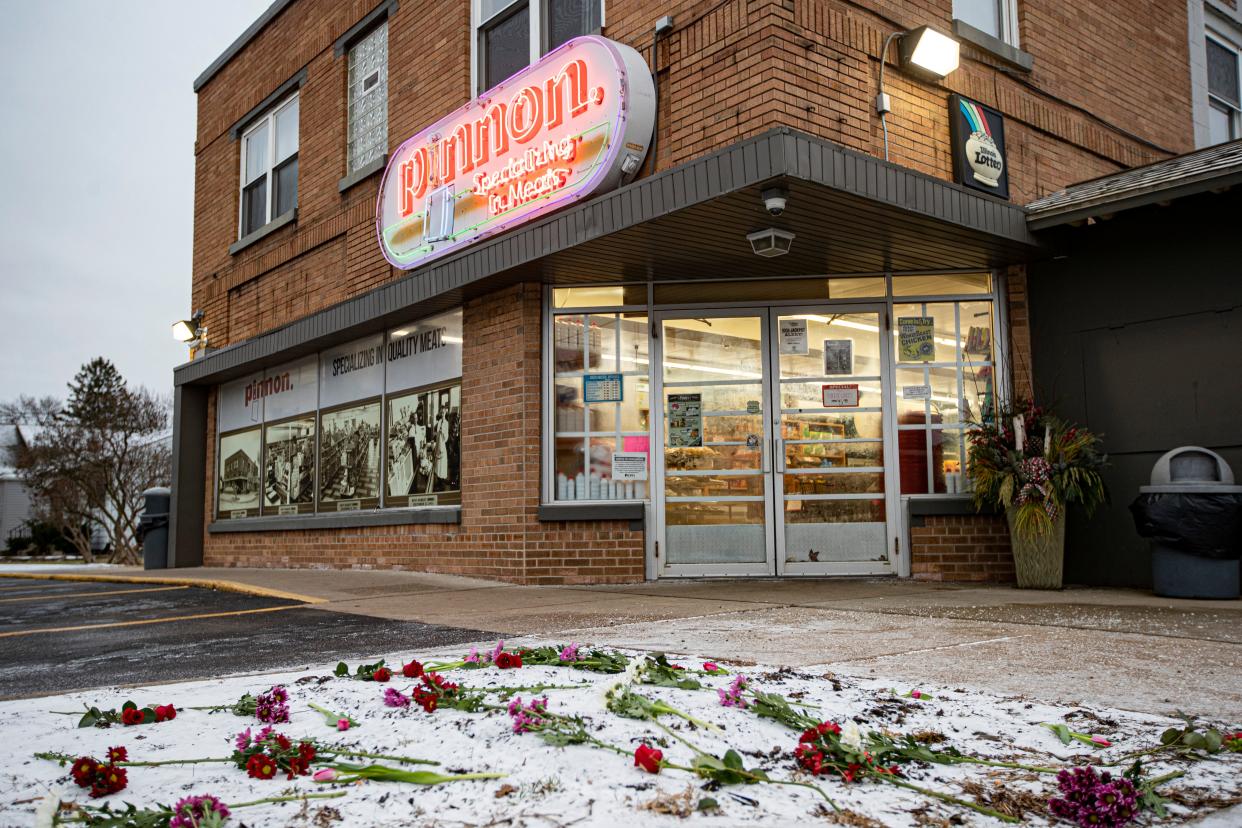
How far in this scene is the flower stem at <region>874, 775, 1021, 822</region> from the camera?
237cm

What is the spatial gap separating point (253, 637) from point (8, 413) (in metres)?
35.7

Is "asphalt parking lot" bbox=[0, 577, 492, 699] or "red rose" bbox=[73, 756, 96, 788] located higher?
"red rose" bbox=[73, 756, 96, 788]

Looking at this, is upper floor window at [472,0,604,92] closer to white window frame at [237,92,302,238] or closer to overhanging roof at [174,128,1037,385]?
overhanging roof at [174,128,1037,385]

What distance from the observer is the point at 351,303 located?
1158 centimetres

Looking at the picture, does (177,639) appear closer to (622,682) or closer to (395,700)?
(395,700)

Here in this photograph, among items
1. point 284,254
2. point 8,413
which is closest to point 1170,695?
point 284,254

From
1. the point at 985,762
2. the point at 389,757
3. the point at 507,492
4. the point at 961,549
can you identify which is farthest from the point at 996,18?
the point at 389,757

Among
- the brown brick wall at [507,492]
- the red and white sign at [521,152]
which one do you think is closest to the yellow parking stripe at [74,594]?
the brown brick wall at [507,492]

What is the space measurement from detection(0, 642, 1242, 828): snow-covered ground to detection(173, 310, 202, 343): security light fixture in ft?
41.6

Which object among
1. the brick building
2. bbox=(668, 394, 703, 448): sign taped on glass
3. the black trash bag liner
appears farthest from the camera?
bbox=(668, 394, 703, 448): sign taped on glass

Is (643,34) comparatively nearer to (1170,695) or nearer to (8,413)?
(1170,695)

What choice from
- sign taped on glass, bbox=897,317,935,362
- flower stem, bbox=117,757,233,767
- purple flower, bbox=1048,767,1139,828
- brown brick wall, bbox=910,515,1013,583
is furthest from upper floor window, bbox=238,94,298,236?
purple flower, bbox=1048,767,1139,828

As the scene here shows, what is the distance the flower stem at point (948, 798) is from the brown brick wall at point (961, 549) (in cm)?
673

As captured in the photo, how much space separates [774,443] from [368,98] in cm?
680
